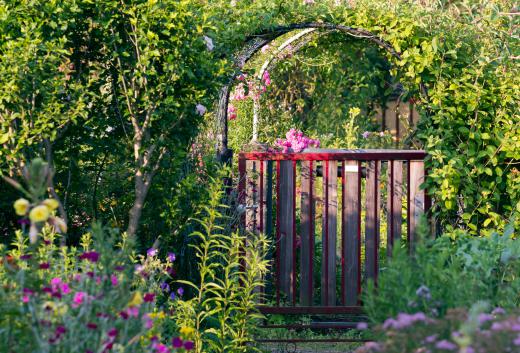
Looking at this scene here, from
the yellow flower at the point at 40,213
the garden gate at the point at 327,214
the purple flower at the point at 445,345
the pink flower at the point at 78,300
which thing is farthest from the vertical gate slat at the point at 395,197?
the yellow flower at the point at 40,213

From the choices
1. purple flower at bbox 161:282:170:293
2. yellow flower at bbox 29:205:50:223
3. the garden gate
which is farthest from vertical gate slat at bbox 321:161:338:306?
yellow flower at bbox 29:205:50:223

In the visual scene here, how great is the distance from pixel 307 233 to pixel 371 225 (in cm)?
42

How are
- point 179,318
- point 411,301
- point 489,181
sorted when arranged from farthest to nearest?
point 489,181 → point 179,318 → point 411,301

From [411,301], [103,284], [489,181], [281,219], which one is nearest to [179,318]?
[281,219]

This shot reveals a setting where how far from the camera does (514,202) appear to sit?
17.5ft

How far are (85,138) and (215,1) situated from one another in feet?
4.62

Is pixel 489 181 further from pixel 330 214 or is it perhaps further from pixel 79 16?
pixel 79 16

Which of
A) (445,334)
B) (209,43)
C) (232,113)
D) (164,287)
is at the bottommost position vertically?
(164,287)

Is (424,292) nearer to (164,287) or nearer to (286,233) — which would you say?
(164,287)

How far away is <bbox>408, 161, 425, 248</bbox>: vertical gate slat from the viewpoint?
17.4ft

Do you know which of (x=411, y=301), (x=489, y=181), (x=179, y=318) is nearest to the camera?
(x=411, y=301)

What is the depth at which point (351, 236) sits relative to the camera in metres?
5.27

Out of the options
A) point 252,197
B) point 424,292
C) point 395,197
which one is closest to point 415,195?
point 395,197

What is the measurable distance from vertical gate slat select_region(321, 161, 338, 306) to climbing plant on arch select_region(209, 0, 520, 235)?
2.16 feet
